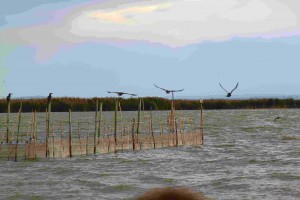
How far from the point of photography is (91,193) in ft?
55.2

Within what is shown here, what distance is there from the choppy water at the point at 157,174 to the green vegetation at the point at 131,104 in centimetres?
4319

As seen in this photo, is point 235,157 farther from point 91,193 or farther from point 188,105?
point 188,105

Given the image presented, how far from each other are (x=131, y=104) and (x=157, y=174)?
54.0 metres

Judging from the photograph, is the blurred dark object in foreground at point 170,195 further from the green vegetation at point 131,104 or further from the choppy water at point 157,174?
the green vegetation at point 131,104

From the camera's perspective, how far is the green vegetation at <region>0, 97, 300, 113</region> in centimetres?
7119

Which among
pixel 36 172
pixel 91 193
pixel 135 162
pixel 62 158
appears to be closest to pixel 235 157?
pixel 135 162

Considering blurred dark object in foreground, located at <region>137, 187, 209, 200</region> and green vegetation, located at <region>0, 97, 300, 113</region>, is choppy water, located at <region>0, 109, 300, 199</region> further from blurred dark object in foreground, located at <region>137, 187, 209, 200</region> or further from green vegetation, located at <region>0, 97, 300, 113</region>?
green vegetation, located at <region>0, 97, 300, 113</region>

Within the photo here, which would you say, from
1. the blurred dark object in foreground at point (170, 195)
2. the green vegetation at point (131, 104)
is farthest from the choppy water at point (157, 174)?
the green vegetation at point (131, 104)

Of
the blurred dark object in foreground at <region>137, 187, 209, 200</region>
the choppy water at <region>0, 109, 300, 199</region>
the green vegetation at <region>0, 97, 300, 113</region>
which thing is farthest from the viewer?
the green vegetation at <region>0, 97, 300, 113</region>

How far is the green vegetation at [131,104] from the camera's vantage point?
71188mm

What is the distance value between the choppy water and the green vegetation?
4319 centimetres

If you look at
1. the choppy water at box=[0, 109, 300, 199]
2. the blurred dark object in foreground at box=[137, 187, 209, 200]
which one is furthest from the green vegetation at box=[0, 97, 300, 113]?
the blurred dark object in foreground at box=[137, 187, 209, 200]

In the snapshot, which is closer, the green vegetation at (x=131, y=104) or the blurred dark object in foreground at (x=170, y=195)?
the blurred dark object in foreground at (x=170, y=195)

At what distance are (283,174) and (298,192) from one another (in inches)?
154
